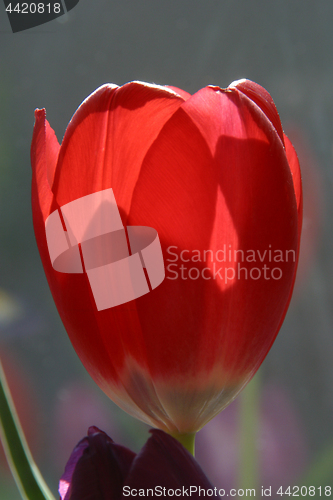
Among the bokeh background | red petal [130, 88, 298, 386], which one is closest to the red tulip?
red petal [130, 88, 298, 386]

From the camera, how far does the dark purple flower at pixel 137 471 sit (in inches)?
3.2

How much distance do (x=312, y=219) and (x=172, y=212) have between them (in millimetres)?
263

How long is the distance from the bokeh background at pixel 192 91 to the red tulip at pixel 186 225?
0.77ft

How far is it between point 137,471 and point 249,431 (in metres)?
0.28

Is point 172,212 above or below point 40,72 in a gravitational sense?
below

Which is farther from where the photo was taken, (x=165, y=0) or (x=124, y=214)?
(x=165, y=0)

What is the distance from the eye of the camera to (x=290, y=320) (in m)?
0.33

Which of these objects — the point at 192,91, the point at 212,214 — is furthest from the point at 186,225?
the point at 192,91

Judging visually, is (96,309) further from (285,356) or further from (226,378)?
(285,356)

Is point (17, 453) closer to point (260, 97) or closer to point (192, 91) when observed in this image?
point (260, 97)

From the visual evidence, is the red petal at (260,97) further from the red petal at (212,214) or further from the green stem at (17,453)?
the green stem at (17,453)

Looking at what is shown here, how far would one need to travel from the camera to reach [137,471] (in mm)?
83

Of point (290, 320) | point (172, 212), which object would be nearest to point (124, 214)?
point (172, 212)

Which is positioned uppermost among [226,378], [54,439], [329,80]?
[329,80]
